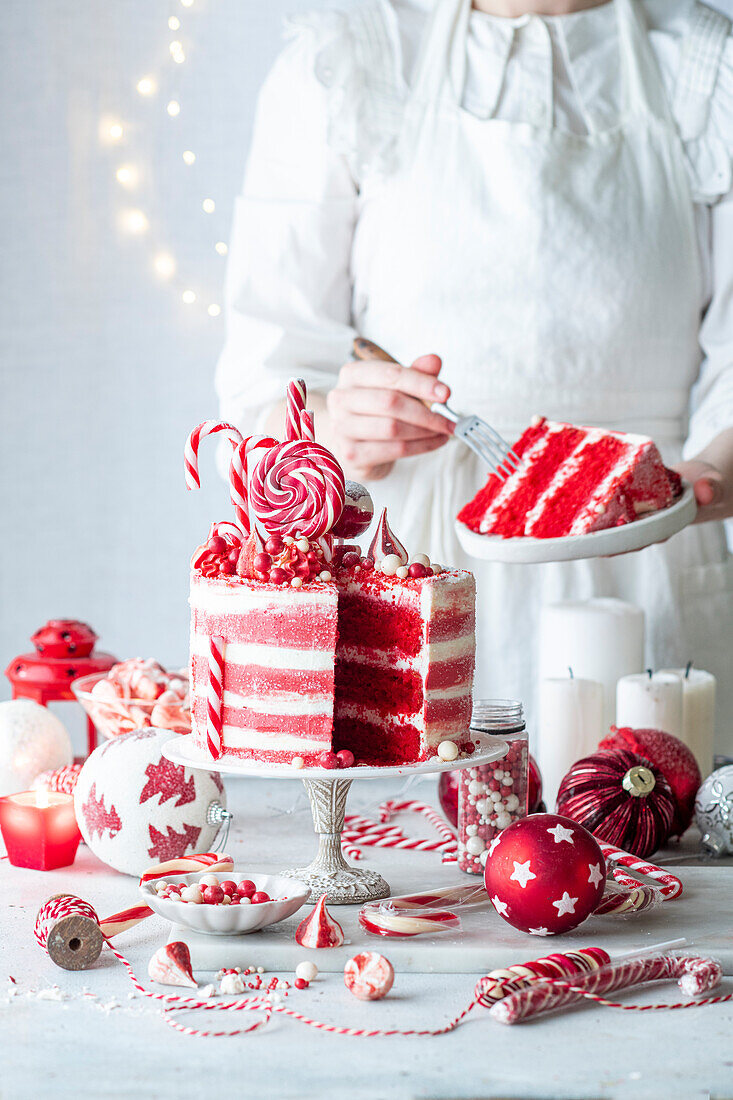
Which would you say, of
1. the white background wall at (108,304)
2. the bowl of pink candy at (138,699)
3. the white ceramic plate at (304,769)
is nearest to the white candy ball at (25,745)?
the bowl of pink candy at (138,699)

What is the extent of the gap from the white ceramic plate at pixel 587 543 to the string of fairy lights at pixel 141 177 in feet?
4.36

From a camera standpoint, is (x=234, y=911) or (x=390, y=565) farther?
(x=390, y=565)

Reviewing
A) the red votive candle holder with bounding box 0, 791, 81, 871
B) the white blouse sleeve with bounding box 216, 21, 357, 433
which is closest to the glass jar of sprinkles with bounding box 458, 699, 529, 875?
the red votive candle holder with bounding box 0, 791, 81, 871

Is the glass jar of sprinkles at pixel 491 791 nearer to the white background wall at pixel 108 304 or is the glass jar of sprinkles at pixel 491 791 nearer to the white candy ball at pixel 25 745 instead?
the white candy ball at pixel 25 745

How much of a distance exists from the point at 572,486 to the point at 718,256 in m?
0.62

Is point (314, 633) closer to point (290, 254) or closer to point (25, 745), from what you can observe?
point (25, 745)

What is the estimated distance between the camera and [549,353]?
1.83 meters

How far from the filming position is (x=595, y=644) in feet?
5.21

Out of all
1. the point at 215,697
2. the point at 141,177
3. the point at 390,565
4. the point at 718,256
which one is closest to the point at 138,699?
the point at 215,697

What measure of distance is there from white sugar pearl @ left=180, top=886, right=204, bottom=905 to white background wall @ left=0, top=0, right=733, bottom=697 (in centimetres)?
177

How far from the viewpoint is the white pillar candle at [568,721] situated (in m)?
1.47

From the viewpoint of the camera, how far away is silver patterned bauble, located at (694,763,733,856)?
128 cm

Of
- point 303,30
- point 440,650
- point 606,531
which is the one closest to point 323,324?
point 303,30

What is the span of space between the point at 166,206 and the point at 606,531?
1.66 m
